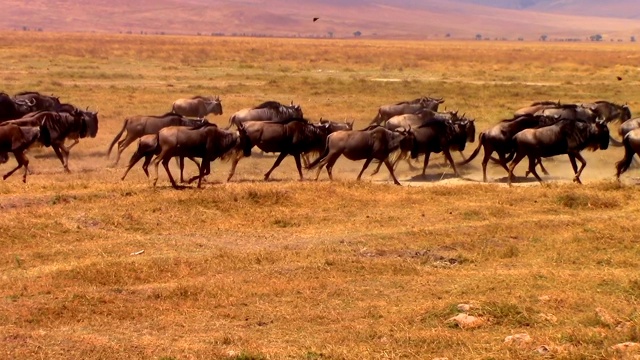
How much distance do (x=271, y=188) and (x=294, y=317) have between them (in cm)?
640

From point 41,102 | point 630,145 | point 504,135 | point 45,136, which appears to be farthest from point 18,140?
point 630,145

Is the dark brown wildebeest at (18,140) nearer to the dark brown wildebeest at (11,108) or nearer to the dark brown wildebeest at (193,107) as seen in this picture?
the dark brown wildebeest at (11,108)

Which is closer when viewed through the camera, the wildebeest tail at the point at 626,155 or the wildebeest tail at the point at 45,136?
the wildebeest tail at the point at 626,155

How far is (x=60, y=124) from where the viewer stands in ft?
63.6

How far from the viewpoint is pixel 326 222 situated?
543 inches

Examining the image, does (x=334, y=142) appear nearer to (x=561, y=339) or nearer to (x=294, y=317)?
(x=294, y=317)

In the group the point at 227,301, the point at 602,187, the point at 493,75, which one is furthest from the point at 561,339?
the point at 493,75

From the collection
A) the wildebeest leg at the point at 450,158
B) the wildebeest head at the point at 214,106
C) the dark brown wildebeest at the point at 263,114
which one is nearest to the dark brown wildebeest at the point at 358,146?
the wildebeest leg at the point at 450,158

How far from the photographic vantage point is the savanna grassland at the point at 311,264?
8062mm

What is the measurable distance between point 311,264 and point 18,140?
8536mm

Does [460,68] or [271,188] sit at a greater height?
[271,188]

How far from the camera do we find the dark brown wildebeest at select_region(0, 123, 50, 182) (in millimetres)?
17109

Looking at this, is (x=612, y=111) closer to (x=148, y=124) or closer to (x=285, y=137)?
Answer: (x=285, y=137)

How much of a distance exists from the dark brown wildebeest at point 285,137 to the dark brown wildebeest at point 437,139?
2080 millimetres
